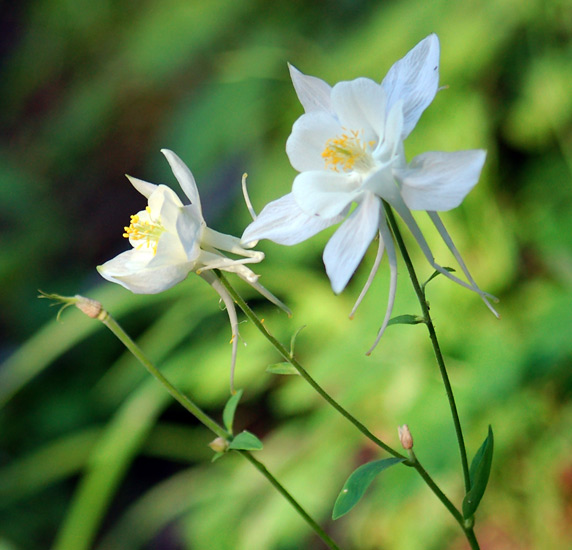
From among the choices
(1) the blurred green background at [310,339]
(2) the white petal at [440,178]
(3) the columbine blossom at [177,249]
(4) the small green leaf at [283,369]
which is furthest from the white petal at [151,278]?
(1) the blurred green background at [310,339]

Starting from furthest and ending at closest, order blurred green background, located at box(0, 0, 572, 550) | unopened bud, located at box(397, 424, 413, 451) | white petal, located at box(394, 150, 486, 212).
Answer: blurred green background, located at box(0, 0, 572, 550)
unopened bud, located at box(397, 424, 413, 451)
white petal, located at box(394, 150, 486, 212)

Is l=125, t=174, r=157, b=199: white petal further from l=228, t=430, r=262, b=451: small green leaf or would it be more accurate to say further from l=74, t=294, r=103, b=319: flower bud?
l=228, t=430, r=262, b=451: small green leaf

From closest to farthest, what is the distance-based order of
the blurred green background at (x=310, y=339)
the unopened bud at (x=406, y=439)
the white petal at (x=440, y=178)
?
the white petal at (x=440, y=178) → the unopened bud at (x=406, y=439) → the blurred green background at (x=310, y=339)

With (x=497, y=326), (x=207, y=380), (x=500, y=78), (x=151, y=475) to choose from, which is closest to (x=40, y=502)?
(x=151, y=475)

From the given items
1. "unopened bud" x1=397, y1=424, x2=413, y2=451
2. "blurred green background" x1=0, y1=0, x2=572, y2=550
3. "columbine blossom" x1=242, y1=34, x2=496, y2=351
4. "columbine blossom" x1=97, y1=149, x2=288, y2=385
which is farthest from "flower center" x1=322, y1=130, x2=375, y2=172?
"blurred green background" x1=0, y1=0, x2=572, y2=550

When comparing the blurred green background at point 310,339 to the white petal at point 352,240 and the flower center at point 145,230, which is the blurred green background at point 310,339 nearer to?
the flower center at point 145,230

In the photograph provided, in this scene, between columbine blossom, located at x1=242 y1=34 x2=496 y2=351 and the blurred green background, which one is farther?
the blurred green background
